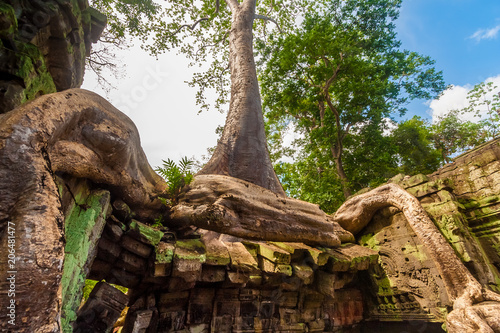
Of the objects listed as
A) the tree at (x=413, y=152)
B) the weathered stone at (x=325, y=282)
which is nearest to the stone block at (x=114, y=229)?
the weathered stone at (x=325, y=282)

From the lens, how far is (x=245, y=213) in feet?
8.02

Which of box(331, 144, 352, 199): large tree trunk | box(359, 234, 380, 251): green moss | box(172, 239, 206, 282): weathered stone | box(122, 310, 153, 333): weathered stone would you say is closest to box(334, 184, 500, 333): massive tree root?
box(359, 234, 380, 251): green moss

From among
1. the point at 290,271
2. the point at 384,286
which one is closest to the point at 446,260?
the point at 384,286

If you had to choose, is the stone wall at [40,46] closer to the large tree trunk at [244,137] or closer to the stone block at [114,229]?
the stone block at [114,229]

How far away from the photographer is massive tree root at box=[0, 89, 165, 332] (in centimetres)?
102

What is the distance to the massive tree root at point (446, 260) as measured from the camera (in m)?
2.43

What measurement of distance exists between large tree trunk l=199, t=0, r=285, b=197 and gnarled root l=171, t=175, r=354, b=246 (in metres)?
0.43

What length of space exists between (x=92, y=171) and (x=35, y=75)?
1402 mm

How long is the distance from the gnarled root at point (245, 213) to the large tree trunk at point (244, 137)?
43 centimetres

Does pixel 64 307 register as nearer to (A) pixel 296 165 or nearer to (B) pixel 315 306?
(B) pixel 315 306

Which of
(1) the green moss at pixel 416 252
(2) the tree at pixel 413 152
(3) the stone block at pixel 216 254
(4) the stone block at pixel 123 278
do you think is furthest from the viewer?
(2) the tree at pixel 413 152

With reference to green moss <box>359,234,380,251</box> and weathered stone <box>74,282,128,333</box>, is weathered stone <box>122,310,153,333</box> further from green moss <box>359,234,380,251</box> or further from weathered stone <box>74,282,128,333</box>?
green moss <box>359,234,380,251</box>

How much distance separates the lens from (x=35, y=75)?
2275 millimetres

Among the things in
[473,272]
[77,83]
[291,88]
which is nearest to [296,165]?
[291,88]
